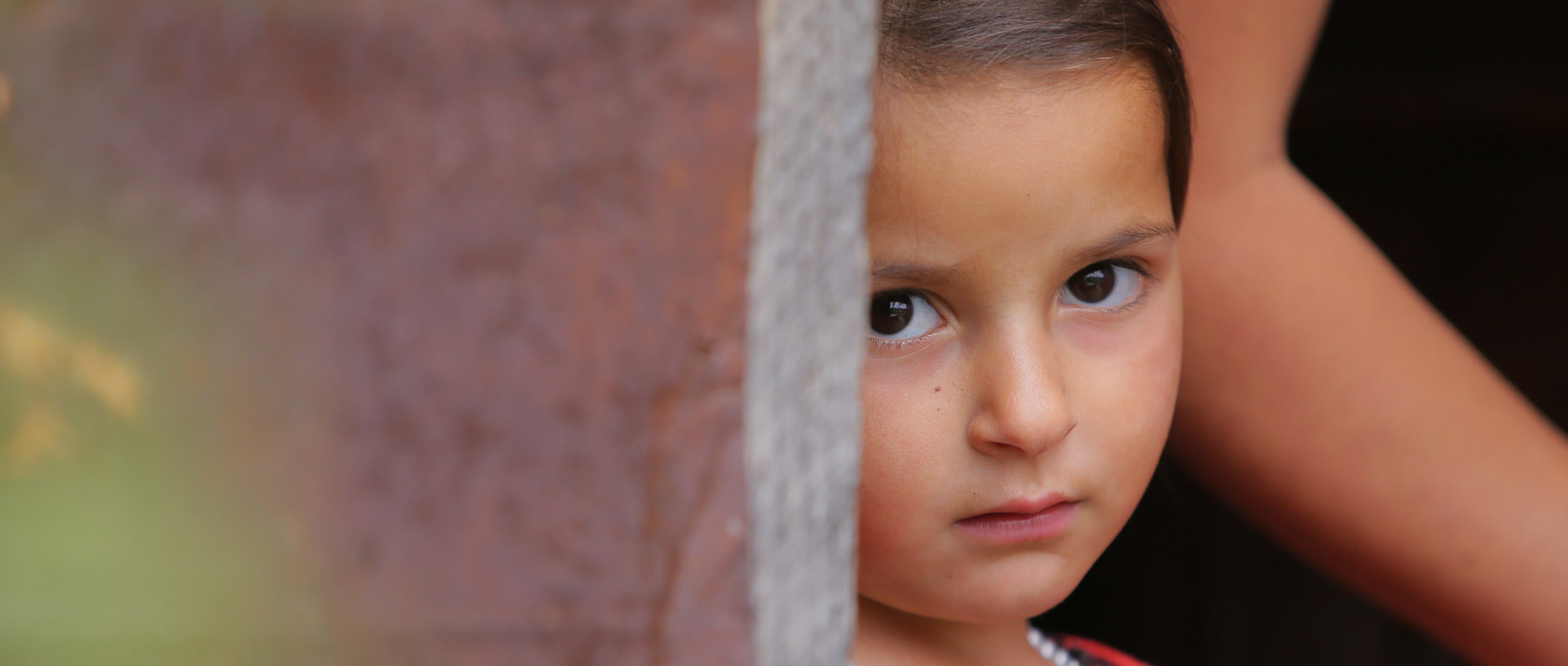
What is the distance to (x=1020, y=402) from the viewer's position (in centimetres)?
65

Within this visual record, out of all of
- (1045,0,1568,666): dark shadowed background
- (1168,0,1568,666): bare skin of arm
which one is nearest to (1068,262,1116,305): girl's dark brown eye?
(1168,0,1568,666): bare skin of arm

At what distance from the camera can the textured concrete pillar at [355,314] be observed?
32cm

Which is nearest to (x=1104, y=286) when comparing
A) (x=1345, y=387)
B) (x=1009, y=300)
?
(x=1009, y=300)

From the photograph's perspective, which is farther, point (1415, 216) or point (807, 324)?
point (1415, 216)

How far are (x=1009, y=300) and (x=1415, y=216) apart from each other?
3.54 feet

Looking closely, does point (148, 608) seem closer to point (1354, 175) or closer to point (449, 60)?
point (449, 60)

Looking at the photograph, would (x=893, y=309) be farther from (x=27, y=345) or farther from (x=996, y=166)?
(x=27, y=345)

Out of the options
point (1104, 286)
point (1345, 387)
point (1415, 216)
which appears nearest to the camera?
point (1104, 286)

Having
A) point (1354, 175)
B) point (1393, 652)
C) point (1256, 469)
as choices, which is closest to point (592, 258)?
point (1256, 469)

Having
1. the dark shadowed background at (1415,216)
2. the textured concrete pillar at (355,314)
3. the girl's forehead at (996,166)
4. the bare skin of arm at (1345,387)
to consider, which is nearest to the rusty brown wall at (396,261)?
the textured concrete pillar at (355,314)

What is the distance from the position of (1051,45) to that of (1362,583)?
59 cm

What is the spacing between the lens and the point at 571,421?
33cm

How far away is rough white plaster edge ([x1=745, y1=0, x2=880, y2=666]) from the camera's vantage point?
35 centimetres

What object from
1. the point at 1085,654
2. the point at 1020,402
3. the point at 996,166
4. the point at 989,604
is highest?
the point at 996,166
